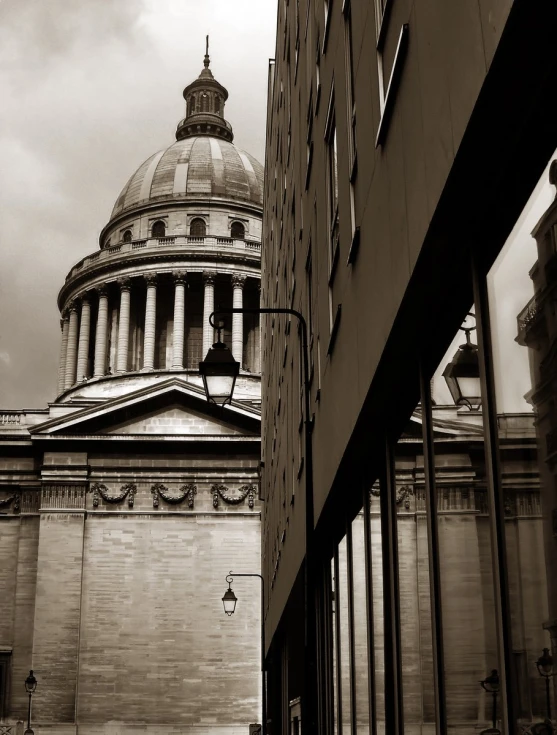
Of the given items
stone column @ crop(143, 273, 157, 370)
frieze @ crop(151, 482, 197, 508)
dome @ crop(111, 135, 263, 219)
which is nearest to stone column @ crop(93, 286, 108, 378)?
stone column @ crop(143, 273, 157, 370)

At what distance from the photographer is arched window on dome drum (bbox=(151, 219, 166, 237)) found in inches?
3074

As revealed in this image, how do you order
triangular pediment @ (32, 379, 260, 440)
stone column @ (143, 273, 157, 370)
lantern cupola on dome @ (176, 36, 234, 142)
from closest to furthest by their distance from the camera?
triangular pediment @ (32, 379, 260, 440), stone column @ (143, 273, 157, 370), lantern cupola on dome @ (176, 36, 234, 142)

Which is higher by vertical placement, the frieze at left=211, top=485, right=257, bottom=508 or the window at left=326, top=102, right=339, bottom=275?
the frieze at left=211, top=485, right=257, bottom=508

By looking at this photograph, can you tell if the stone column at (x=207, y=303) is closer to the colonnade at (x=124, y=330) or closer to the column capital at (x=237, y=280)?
the colonnade at (x=124, y=330)

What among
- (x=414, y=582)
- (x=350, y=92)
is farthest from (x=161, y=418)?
(x=414, y=582)

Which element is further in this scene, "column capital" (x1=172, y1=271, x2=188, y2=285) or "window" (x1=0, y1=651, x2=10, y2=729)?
"column capital" (x1=172, y1=271, x2=188, y2=285)

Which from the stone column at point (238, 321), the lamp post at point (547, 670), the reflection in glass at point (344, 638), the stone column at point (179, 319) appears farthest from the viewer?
the stone column at point (179, 319)

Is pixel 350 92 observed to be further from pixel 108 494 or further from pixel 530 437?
pixel 108 494

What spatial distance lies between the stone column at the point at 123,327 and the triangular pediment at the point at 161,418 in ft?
51.0

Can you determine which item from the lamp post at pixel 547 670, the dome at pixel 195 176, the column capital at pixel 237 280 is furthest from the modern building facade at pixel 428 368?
the dome at pixel 195 176

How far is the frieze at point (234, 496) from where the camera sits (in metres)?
51.9

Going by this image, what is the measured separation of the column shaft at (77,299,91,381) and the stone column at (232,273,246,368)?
A: 31.8 feet

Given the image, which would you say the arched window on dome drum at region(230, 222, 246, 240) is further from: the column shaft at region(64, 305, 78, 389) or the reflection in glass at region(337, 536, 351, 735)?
the reflection in glass at region(337, 536, 351, 735)

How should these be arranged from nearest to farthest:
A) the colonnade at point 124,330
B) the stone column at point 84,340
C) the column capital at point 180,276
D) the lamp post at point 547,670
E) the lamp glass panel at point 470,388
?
1. the lamp post at point 547,670
2. the lamp glass panel at point 470,388
3. the colonnade at point 124,330
4. the column capital at point 180,276
5. the stone column at point 84,340
